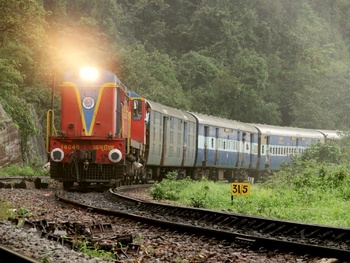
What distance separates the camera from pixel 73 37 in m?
46.7

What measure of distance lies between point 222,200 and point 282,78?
5335cm

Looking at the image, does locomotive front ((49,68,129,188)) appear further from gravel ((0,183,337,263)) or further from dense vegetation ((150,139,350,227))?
gravel ((0,183,337,263))

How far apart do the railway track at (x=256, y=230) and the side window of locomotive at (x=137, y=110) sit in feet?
26.6

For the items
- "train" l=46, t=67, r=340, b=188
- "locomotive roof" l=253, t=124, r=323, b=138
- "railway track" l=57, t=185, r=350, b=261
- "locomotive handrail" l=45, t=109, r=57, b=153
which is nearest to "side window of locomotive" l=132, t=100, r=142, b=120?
"train" l=46, t=67, r=340, b=188

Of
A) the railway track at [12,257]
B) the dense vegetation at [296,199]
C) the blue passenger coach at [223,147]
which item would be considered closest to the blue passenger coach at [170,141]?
the blue passenger coach at [223,147]

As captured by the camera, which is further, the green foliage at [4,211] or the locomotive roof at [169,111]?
the locomotive roof at [169,111]

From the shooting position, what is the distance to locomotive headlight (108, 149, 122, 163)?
16719mm

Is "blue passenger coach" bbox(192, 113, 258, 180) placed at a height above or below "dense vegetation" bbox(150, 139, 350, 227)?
above

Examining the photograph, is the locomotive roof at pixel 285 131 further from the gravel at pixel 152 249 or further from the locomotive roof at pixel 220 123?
the gravel at pixel 152 249

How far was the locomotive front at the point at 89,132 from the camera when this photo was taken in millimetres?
16891

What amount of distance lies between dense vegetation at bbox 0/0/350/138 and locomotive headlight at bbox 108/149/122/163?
16.8 m

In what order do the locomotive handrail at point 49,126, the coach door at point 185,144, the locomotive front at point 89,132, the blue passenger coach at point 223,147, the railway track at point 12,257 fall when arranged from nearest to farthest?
1. the railway track at point 12,257
2. the locomotive front at point 89,132
3. the locomotive handrail at point 49,126
4. the coach door at point 185,144
5. the blue passenger coach at point 223,147

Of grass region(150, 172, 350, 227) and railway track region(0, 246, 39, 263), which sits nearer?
railway track region(0, 246, 39, 263)

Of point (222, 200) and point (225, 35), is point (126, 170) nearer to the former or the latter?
point (222, 200)
